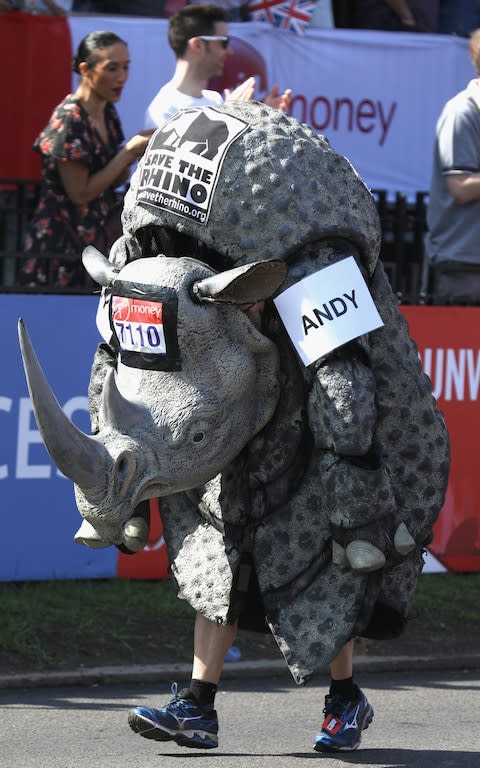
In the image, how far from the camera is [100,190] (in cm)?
794

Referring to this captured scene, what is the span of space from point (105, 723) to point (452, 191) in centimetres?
364

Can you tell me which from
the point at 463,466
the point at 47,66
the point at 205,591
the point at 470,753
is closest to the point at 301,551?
the point at 205,591

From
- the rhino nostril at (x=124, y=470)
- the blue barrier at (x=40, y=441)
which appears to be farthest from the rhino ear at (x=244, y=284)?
the blue barrier at (x=40, y=441)

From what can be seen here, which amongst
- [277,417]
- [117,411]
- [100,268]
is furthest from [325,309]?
[100,268]

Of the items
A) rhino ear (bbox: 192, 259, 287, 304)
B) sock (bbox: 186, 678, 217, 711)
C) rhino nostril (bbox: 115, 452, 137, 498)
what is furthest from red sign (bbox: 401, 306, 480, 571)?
rhino nostril (bbox: 115, 452, 137, 498)

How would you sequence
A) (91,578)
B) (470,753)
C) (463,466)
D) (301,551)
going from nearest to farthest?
(301,551) < (470,753) < (91,578) < (463,466)

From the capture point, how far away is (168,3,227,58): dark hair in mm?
8297

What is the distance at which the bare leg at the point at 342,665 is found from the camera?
5661 mm

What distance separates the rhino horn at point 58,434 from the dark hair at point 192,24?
3.99 m

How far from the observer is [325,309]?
16.2 feet

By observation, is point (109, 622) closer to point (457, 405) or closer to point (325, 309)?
point (457, 405)

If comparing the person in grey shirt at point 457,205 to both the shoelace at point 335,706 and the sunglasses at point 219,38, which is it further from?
the shoelace at point 335,706

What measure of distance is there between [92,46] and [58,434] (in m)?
3.94

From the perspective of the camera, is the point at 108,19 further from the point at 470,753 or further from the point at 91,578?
the point at 470,753
